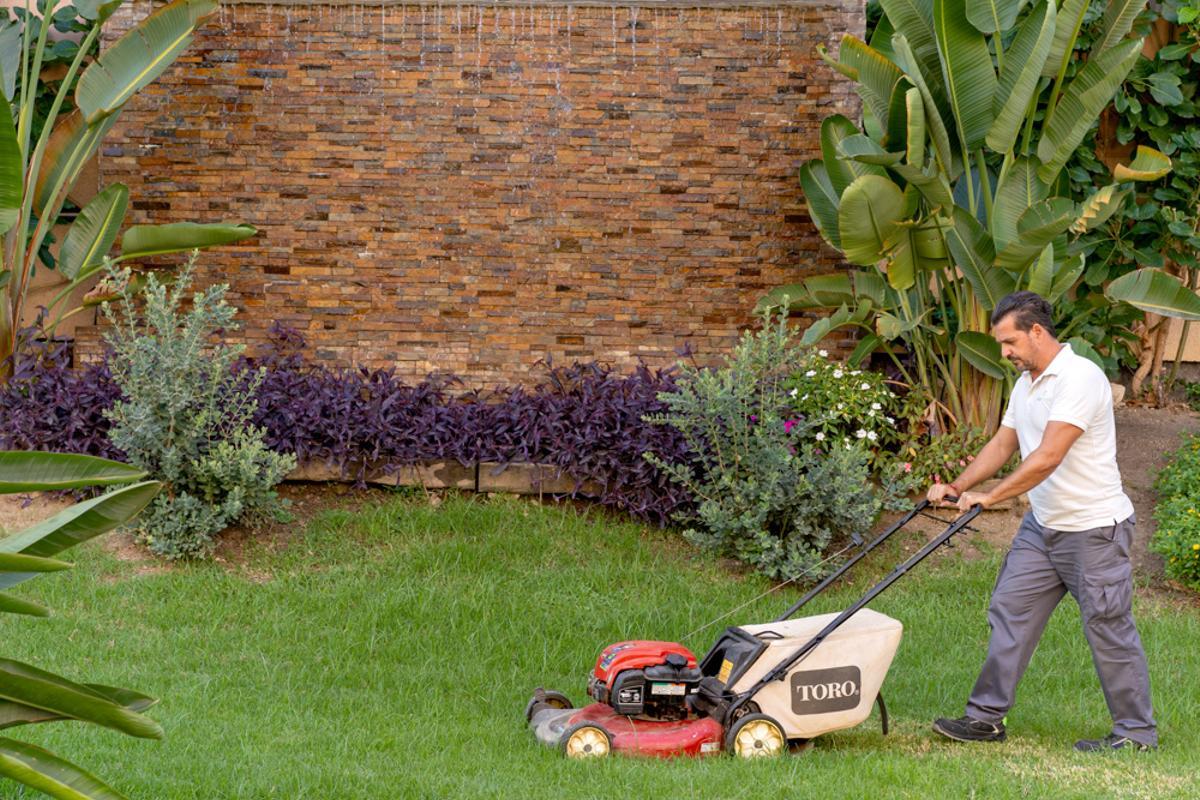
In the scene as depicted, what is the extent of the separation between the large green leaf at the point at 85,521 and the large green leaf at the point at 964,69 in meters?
6.93

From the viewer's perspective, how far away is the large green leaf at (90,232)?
876 cm

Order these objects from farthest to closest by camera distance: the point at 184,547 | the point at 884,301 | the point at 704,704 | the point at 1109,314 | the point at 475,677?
1. the point at 1109,314
2. the point at 884,301
3. the point at 184,547
4. the point at 475,677
5. the point at 704,704

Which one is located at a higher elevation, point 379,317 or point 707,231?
point 707,231

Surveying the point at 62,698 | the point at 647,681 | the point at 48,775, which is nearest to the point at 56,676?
the point at 62,698

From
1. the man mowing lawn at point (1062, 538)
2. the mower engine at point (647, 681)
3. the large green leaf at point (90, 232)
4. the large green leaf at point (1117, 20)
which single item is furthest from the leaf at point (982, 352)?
the large green leaf at point (90, 232)

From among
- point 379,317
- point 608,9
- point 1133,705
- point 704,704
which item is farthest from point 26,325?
point 1133,705

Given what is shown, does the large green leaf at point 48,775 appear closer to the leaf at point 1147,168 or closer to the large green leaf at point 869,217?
the large green leaf at point 869,217

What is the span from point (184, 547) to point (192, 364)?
1.09 m

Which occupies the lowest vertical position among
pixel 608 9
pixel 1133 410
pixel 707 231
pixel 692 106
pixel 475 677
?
pixel 475 677

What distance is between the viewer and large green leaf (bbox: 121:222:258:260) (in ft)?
27.0

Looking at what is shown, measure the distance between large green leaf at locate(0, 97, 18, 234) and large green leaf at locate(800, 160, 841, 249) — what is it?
4924 millimetres

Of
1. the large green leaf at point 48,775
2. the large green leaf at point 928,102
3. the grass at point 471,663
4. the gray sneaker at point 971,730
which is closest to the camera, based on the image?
the large green leaf at point 48,775

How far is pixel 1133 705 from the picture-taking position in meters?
5.50

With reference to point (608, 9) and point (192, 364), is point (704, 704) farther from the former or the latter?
point (608, 9)
